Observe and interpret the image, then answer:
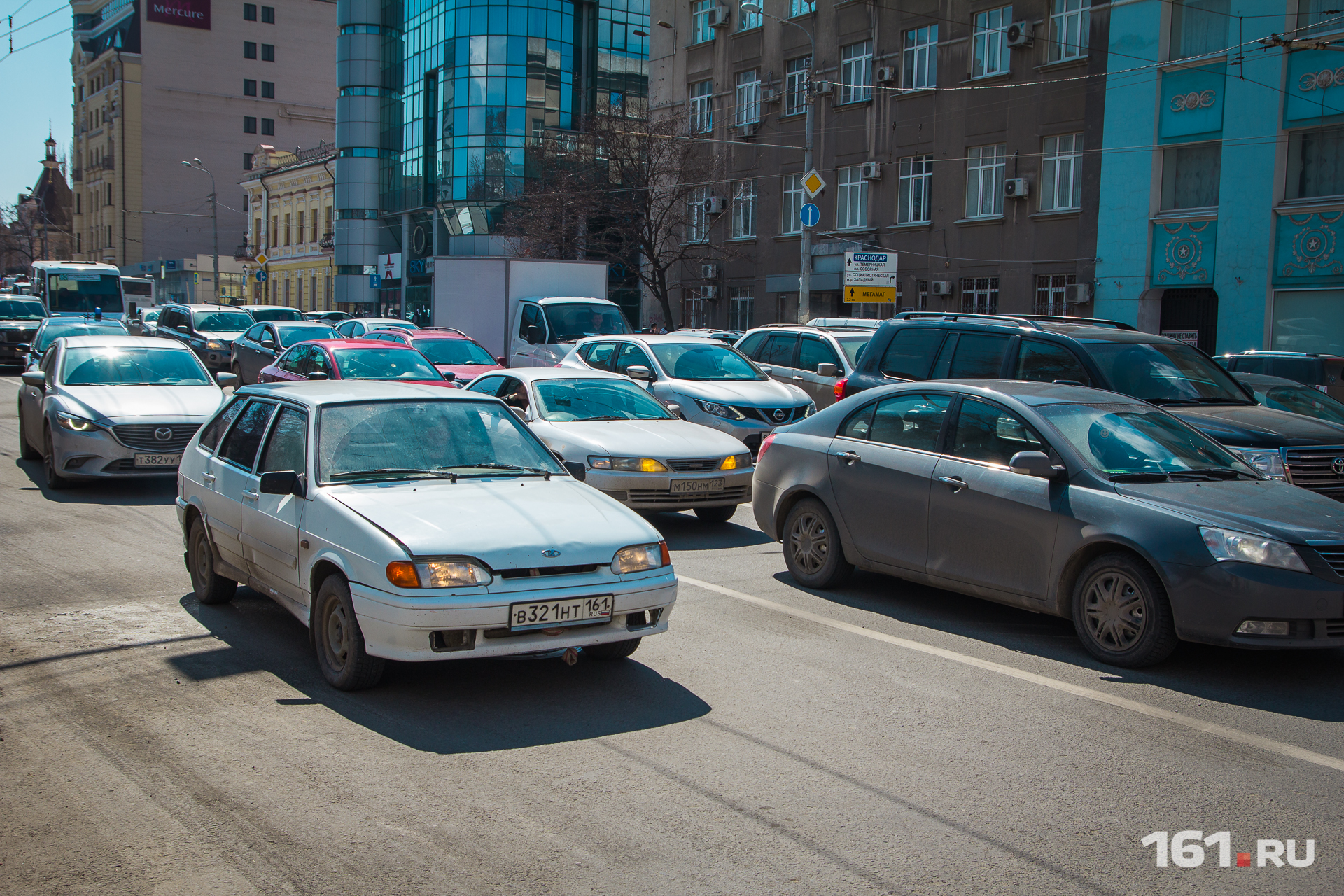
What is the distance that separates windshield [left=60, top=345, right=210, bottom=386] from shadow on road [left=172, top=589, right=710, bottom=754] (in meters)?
7.42

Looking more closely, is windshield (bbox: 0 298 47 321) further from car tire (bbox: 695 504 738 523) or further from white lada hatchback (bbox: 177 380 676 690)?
white lada hatchback (bbox: 177 380 676 690)

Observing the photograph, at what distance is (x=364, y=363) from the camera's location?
15195mm

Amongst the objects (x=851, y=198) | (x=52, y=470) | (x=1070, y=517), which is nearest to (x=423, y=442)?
(x=1070, y=517)

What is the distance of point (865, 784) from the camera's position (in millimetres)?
4586

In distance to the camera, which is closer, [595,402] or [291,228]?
[595,402]

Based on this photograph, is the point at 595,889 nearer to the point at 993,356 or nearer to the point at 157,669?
the point at 157,669

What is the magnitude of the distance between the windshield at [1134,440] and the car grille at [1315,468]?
86.5 inches

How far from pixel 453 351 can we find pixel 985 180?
17.7m

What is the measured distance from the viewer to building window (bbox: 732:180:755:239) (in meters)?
38.8

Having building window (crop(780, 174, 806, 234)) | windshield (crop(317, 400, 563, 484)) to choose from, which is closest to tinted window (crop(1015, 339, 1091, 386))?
windshield (crop(317, 400, 563, 484))

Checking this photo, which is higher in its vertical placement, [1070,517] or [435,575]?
[1070,517]

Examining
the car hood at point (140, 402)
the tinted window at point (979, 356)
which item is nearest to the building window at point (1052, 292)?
the tinted window at point (979, 356)

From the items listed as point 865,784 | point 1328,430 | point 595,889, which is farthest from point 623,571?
point 1328,430

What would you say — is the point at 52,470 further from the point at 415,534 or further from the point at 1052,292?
the point at 1052,292
